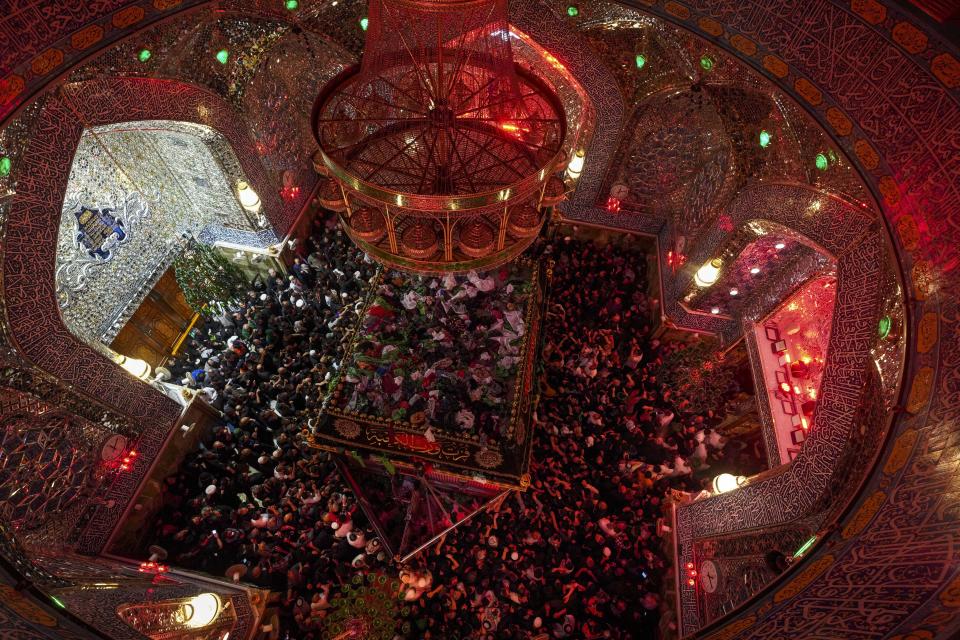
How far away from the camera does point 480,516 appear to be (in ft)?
21.6

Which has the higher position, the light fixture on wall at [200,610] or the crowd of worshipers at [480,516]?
the crowd of worshipers at [480,516]

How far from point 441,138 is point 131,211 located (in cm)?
663

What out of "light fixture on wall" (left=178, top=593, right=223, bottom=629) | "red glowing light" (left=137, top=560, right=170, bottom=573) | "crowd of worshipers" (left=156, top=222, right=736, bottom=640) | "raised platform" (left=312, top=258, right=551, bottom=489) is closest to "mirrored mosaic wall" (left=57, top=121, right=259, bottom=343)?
"crowd of worshipers" (left=156, top=222, right=736, bottom=640)

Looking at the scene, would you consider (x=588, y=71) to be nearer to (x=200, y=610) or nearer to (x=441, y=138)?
(x=441, y=138)

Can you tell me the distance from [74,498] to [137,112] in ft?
15.5

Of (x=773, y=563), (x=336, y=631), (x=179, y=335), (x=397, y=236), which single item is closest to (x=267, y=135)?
(x=179, y=335)

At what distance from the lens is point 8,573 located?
353cm

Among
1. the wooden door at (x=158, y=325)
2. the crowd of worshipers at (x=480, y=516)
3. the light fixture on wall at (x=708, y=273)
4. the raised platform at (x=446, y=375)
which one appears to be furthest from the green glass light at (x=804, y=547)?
the wooden door at (x=158, y=325)

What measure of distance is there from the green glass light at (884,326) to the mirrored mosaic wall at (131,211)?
8.56 m

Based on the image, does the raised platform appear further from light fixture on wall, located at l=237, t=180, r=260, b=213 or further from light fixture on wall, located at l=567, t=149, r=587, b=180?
light fixture on wall, located at l=237, t=180, r=260, b=213

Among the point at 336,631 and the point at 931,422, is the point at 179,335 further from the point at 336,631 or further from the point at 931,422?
the point at 931,422

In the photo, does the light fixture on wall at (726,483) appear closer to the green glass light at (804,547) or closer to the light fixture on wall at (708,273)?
the green glass light at (804,547)

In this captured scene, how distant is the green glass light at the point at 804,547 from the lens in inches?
151

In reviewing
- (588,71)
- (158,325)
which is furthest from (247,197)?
(588,71)
